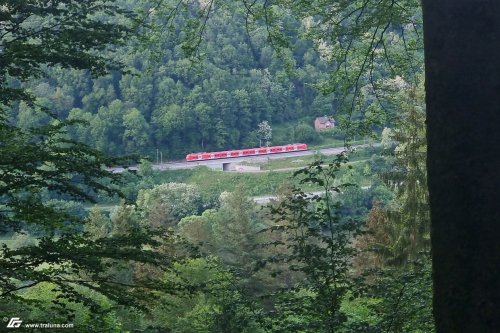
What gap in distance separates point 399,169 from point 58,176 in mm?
10343

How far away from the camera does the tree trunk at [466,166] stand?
1.32m

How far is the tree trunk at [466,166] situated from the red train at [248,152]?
6922 cm

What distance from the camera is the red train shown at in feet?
233

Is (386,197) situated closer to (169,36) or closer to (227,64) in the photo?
(227,64)

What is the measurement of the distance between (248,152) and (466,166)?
70038 millimetres

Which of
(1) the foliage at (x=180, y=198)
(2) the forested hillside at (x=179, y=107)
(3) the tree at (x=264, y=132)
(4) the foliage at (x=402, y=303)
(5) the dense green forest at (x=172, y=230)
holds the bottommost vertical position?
(1) the foliage at (x=180, y=198)

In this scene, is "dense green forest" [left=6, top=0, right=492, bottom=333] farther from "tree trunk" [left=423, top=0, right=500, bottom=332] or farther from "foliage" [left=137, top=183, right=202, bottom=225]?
"foliage" [left=137, top=183, right=202, bottom=225]

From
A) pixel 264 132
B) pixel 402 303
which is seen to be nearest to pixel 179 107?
pixel 264 132

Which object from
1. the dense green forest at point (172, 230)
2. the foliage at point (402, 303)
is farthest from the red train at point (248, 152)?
the foliage at point (402, 303)

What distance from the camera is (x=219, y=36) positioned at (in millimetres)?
52188

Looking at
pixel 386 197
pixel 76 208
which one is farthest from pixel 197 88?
pixel 386 197

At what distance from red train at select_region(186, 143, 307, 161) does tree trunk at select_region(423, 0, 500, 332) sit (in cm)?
6922

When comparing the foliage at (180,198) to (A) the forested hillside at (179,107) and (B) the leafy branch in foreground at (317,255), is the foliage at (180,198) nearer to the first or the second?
(A) the forested hillside at (179,107)

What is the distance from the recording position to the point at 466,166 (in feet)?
4.49
